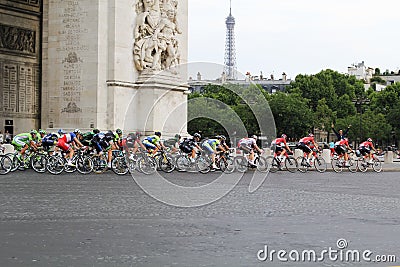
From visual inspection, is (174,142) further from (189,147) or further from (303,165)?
(303,165)

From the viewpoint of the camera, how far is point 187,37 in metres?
29.5

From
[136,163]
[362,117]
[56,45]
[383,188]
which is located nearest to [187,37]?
[56,45]

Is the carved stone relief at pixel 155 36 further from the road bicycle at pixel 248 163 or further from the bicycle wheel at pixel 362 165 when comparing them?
the bicycle wheel at pixel 362 165

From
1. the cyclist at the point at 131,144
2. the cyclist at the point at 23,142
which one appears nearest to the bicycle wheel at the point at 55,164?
the cyclist at the point at 23,142

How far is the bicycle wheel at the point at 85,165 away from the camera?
22531 mm

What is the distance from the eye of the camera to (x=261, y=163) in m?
→ 25.9

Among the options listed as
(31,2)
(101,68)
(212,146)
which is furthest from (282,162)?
(31,2)

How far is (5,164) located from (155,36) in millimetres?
7495

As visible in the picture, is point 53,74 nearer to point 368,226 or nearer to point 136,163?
point 136,163

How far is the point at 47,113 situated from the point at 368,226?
1827 centimetres

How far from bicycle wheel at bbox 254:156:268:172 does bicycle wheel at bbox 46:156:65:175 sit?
22.0ft

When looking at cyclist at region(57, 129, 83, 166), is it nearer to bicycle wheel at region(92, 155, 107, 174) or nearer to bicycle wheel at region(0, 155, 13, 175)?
bicycle wheel at region(92, 155, 107, 174)

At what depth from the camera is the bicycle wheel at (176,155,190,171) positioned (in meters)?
24.4

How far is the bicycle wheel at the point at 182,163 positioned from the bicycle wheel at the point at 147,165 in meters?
1.76
